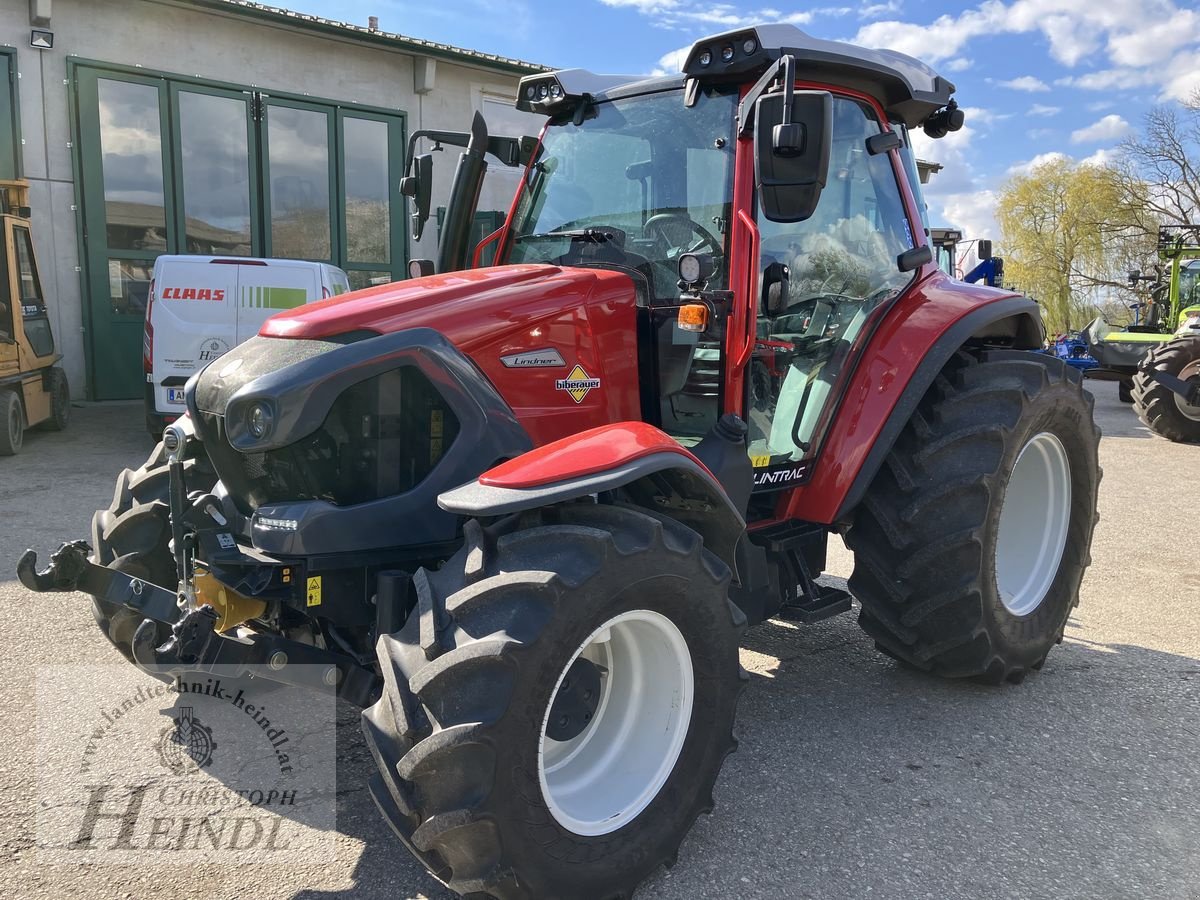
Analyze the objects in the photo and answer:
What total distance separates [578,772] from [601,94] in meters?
2.53

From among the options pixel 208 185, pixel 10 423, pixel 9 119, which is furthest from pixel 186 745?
pixel 208 185

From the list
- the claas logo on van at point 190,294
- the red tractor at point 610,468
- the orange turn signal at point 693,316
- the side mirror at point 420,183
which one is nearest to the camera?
the red tractor at point 610,468

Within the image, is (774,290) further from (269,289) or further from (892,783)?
(269,289)

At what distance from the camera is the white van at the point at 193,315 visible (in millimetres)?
8961

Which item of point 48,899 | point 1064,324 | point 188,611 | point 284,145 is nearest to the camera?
point 48,899

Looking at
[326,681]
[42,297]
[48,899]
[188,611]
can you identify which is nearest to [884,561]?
[326,681]

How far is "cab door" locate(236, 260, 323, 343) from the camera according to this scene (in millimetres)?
9055

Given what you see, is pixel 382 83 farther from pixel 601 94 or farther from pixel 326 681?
pixel 326 681

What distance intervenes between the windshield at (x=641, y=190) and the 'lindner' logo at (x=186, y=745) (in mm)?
2125

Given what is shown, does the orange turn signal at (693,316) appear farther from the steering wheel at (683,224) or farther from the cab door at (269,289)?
the cab door at (269,289)

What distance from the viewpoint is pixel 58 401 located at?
10.4m

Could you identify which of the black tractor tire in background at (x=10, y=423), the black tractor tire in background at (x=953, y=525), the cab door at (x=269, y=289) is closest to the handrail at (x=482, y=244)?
the black tractor tire in background at (x=953, y=525)

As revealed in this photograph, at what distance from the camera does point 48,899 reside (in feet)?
7.95

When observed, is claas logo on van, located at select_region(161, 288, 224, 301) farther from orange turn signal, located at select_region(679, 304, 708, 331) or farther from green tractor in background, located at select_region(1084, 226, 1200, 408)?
green tractor in background, located at select_region(1084, 226, 1200, 408)
